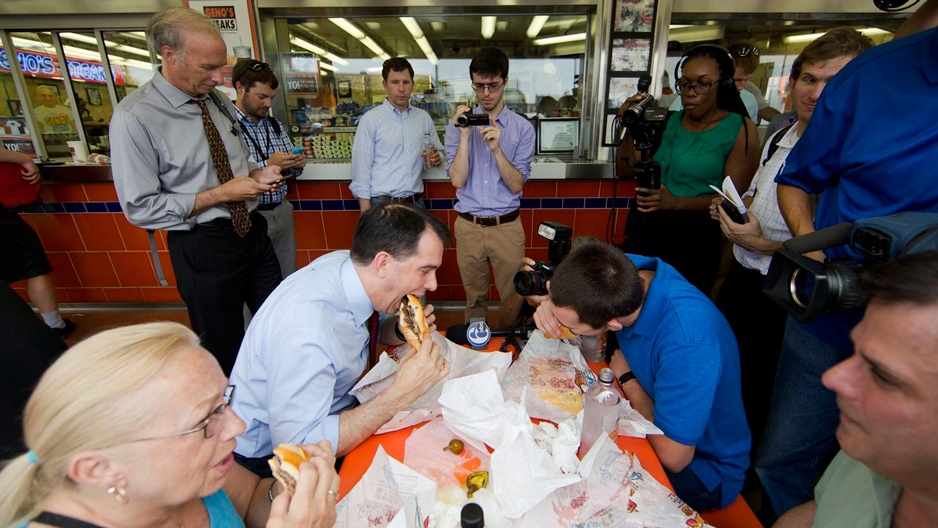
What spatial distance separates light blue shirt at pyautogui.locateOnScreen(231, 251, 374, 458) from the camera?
45.8 inches

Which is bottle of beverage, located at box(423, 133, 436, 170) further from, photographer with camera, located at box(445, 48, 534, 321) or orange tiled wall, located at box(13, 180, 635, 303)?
photographer with camera, located at box(445, 48, 534, 321)

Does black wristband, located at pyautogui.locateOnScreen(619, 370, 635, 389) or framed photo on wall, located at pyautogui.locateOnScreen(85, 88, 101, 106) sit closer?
black wristband, located at pyautogui.locateOnScreen(619, 370, 635, 389)

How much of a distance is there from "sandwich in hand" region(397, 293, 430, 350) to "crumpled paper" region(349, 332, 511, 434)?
106mm

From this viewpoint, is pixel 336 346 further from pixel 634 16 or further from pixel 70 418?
pixel 634 16

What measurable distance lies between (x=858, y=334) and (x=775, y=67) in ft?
14.5

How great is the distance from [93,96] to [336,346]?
424 cm

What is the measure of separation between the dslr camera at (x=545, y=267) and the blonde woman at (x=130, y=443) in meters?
0.98

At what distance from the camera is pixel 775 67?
4.01 meters

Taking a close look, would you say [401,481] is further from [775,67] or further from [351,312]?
[775,67]

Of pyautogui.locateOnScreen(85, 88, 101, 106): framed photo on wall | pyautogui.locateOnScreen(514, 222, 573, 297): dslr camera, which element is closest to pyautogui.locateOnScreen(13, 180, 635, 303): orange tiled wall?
pyautogui.locateOnScreen(85, 88, 101, 106): framed photo on wall

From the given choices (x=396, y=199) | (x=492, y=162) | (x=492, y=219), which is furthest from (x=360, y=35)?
(x=492, y=219)

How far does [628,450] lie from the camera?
1.11 m

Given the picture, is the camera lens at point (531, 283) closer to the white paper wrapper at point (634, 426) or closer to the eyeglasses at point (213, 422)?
the white paper wrapper at point (634, 426)

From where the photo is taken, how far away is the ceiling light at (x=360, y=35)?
3.76 meters
